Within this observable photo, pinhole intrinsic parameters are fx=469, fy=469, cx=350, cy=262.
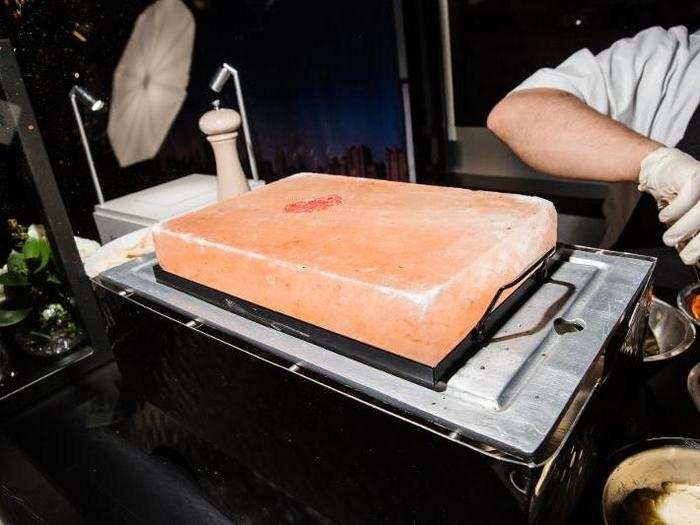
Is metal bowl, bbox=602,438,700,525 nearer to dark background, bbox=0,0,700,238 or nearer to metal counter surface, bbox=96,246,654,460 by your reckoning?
metal counter surface, bbox=96,246,654,460

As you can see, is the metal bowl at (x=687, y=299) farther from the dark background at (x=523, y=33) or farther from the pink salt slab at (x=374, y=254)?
the dark background at (x=523, y=33)

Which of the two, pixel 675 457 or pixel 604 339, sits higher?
pixel 604 339

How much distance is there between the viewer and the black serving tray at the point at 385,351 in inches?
27.0

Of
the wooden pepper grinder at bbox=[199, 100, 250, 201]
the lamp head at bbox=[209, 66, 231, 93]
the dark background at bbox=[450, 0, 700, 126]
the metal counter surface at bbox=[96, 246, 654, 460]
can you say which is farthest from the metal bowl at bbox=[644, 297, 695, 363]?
the dark background at bbox=[450, 0, 700, 126]

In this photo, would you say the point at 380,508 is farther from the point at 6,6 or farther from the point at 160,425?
the point at 6,6

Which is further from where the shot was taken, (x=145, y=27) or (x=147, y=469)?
(x=145, y=27)

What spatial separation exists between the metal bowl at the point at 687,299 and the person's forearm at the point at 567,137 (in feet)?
1.62

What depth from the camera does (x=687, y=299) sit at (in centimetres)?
129

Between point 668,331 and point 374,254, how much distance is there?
94 centimetres

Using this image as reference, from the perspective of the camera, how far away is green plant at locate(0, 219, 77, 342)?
54.5 inches

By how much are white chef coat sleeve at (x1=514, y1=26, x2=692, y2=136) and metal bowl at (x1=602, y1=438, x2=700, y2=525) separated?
167 centimetres

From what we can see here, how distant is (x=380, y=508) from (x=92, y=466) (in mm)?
776

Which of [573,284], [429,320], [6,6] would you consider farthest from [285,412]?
[6,6]

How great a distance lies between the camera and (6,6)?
2207 millimetres
